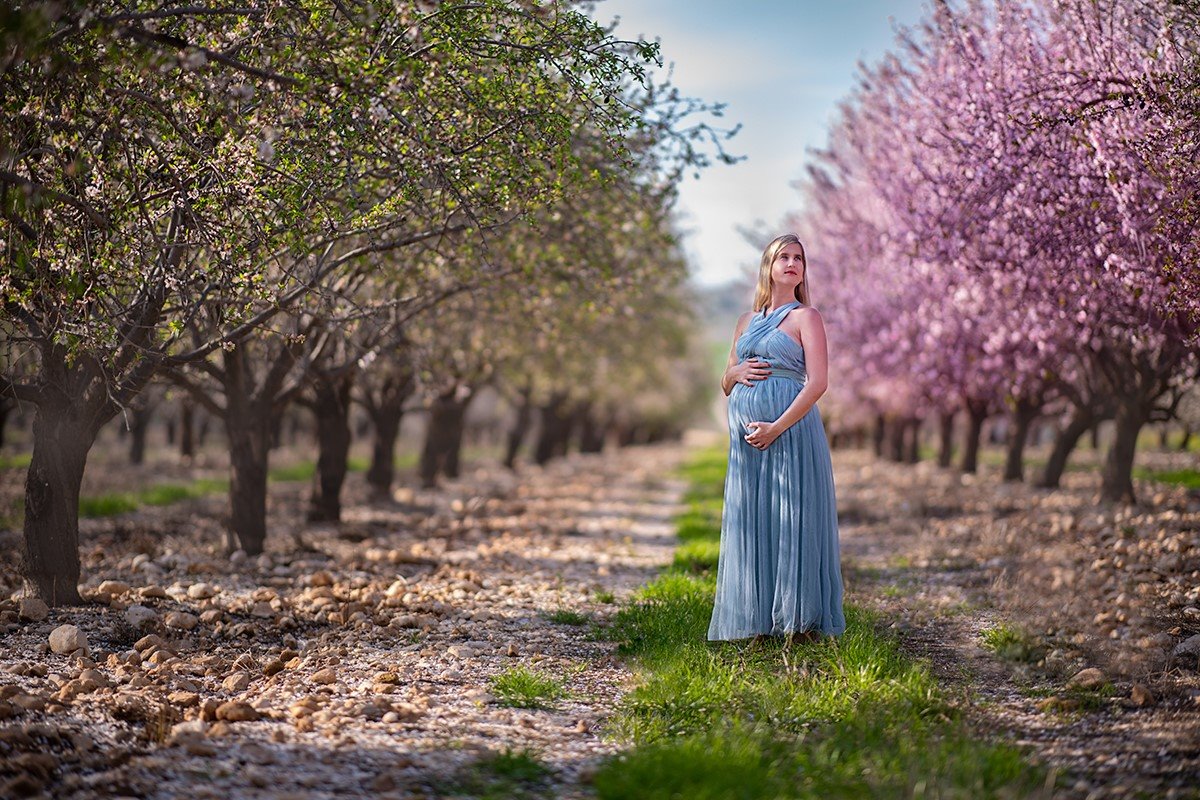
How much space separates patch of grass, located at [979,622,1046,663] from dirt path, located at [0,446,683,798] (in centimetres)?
278

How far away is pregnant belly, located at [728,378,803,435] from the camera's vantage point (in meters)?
7.65

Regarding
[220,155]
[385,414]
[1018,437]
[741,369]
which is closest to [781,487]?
[741,369]

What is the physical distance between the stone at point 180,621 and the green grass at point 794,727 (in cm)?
353

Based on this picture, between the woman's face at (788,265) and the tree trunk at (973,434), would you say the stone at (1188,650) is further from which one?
the tree trunk at (973,434)

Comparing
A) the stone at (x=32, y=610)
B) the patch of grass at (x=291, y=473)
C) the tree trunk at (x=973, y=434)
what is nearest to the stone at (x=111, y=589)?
the stone at (x=32, y=610)

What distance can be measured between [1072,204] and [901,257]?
501 cm

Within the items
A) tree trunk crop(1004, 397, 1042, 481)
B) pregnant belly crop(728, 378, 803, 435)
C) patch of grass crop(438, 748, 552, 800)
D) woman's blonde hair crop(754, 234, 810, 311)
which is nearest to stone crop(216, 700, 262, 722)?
patch of grass crop(438, 748, 552, 800)

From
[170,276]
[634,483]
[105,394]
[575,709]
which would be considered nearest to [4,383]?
[105,394]

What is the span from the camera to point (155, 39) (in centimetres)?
661

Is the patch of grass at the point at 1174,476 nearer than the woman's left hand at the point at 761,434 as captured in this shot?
No

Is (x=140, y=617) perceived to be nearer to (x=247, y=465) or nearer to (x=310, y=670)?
(x=310, y=670)

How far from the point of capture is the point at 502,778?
5246mm

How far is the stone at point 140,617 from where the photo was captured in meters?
8.56

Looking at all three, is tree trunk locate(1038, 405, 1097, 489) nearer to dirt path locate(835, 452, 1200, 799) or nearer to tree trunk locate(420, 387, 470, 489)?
dirt path locate(835, 452, 1200, 799)
